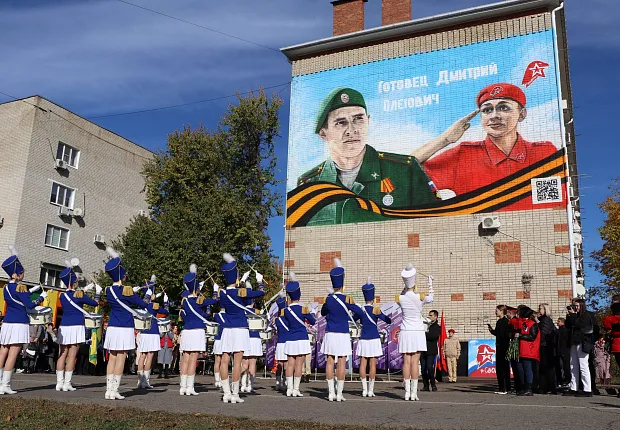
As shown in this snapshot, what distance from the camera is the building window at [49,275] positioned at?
30.8 m

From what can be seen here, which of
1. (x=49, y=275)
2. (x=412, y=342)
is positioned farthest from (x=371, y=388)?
(x=49, y=275)

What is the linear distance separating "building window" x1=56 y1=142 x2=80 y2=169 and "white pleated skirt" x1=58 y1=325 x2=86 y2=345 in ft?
78.2

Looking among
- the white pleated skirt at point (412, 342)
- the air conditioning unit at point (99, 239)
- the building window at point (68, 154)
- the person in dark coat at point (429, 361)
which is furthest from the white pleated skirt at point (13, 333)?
the air conditioning unit at point (99, 239)

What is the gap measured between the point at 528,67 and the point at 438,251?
7.42m

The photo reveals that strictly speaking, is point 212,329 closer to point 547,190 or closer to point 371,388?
point 371,388

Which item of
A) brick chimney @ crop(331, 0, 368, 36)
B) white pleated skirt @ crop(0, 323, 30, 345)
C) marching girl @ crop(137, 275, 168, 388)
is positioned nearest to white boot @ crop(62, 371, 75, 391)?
white pleated skirt @ crop(0, 323, 30, 345)

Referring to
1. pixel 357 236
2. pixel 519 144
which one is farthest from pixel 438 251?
pixel 519 144

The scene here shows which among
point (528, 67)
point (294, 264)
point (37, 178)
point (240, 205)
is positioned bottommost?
point (294, 264)

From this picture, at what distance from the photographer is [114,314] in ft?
34.0

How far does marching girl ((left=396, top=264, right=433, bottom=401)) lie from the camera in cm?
1104

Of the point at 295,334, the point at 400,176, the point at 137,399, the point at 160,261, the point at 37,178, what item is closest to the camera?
the point at 137,399

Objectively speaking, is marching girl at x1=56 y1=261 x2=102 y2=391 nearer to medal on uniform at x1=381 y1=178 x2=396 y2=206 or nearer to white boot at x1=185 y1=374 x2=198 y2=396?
white boot at x1=185 y1=374 x2=198 y2=396

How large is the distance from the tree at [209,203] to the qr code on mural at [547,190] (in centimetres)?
1210

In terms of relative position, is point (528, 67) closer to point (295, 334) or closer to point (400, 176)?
point (400, 176)
